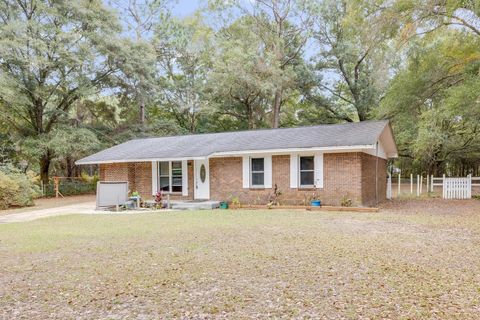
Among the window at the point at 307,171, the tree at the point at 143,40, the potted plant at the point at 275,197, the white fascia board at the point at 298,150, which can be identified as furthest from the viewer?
the tree at the point at 143,40

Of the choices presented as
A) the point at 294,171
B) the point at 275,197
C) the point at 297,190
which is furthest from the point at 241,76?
the point at 297,190

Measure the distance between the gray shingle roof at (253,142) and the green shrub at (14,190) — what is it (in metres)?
2.62

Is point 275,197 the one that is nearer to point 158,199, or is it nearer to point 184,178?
point 184,178

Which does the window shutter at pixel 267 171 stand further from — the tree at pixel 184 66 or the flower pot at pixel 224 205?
the tree at pixel 184 66

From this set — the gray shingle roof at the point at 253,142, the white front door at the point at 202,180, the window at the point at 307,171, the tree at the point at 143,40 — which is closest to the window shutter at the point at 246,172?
the gray shingle roof at the point at 253,142

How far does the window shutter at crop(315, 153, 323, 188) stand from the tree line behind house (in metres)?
5.18

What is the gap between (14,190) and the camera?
50.9ft

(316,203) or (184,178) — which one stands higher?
(184,178)

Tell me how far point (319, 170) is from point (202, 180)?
209 inches

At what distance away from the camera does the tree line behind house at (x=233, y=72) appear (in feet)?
49.2

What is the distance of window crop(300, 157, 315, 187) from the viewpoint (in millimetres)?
13742

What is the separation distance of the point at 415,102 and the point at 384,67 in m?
10.8

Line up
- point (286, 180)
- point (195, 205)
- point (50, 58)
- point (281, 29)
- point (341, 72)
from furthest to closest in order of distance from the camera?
point (341, 72) < point (281, 29) < point (50, 58) < point (195, 205) < point (286, 180)

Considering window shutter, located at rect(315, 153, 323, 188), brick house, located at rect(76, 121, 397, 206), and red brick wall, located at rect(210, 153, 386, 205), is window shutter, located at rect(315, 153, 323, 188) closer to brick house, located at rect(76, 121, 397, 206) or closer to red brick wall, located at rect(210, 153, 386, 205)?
brick house, located at rect(76, 121, 397, 206)
